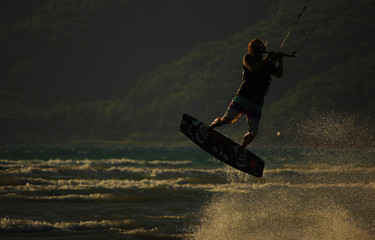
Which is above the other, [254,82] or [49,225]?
[254,82]

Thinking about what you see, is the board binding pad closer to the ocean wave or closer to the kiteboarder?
the kiteboarder

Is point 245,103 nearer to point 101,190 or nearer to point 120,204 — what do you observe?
point 120,204

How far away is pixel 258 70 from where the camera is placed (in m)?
10.8

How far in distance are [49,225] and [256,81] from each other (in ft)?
25.1

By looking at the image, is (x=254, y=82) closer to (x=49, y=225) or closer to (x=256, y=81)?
(x=256, y=81)

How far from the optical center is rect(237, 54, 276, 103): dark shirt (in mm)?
10898

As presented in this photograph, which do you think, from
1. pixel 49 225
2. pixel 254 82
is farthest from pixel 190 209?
pixel 254 82

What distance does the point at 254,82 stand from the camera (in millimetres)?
11000

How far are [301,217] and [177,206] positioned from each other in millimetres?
5076

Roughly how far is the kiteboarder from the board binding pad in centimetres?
75

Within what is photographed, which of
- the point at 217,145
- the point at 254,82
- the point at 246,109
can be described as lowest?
the point at 217,145

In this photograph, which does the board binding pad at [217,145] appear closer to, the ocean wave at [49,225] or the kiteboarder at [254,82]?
the kiteboarder at [254,82]

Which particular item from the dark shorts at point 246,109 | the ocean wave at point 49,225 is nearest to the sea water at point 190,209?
the ocean wave at point 49,225

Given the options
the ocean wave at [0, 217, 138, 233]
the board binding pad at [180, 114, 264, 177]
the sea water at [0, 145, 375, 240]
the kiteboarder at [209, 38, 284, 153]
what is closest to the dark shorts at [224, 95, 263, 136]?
the kiteboarder at [209, 38, 284, 153]
